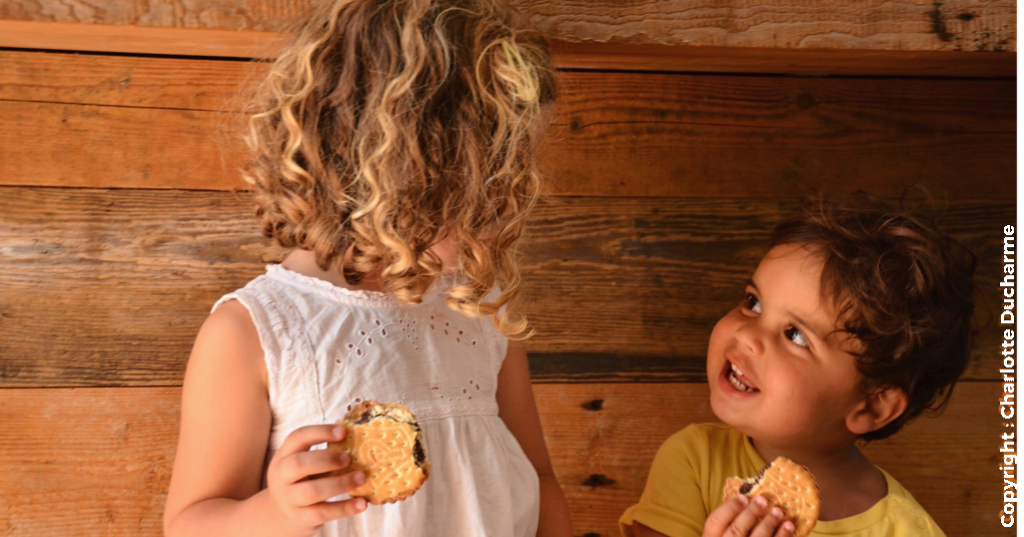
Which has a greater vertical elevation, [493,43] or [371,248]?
[493,43]

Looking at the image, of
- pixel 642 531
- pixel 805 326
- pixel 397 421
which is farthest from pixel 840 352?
pixel 397 421

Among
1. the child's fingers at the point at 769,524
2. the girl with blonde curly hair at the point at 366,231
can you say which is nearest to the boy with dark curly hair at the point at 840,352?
the child's fingers at the point at 769,524

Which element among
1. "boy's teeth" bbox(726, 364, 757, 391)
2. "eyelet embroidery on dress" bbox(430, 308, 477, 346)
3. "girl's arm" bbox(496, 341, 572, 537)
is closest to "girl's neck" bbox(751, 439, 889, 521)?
"boy's teeth" bbox(726, 364, 757, 391)

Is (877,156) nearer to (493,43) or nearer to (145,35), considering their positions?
(493,43)

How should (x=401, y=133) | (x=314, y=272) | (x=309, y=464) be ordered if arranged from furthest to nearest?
(x=314, y=272) < (x=401, y=133) < (x=309, y=464)

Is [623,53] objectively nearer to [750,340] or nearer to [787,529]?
[750,340]

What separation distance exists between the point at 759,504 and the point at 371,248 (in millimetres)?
490

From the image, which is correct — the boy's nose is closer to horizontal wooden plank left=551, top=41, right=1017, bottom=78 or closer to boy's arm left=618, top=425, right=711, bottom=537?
boy's arm left=618, top=425, right=711, bottom=537

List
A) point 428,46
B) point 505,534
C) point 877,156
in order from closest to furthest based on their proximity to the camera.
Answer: point 428,46
point 505,534
point 877,156

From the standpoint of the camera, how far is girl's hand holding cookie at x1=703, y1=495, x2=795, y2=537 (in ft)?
2.69

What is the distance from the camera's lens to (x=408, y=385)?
87cm

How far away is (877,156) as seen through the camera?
1206 mm

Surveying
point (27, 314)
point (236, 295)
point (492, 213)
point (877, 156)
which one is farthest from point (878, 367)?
point (27, 314)

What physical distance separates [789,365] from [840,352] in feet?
0.21
